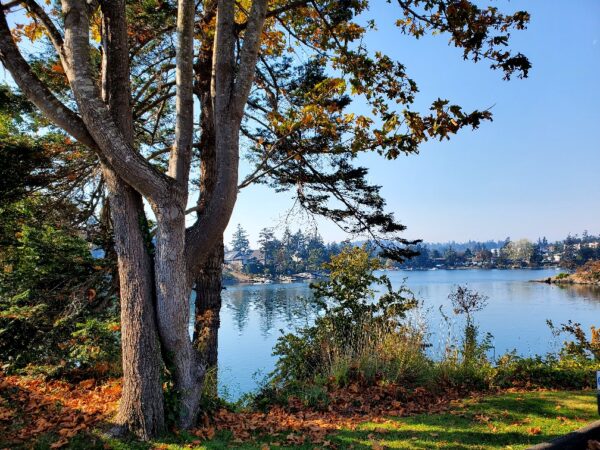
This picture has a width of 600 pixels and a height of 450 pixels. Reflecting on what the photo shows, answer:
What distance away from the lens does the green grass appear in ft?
11.4

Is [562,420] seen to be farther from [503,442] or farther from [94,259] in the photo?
[94,259]

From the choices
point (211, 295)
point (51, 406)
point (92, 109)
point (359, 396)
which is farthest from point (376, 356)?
point (92, 109)

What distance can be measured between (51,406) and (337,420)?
10.8 feet

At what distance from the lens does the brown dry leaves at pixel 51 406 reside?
145 inches

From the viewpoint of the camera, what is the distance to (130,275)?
3852 mm

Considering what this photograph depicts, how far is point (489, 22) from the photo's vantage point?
4164mm

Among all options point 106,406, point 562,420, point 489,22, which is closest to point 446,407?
point 562,420

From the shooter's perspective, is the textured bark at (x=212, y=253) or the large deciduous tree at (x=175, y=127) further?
the textured bark at (x=212, y=253)

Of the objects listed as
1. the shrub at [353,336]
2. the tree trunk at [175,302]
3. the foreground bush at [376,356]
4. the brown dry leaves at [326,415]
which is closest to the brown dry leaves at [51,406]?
the tree trunk at [175,302]

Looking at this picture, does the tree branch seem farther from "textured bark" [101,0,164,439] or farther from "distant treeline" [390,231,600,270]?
"distant treeline" [390,231,600,270]

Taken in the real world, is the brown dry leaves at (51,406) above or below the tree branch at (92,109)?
below

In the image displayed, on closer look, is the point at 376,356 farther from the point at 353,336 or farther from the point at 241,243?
the point at 241,243

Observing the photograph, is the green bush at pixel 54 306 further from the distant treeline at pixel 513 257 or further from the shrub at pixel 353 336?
the distant treeline at pixel 513 257

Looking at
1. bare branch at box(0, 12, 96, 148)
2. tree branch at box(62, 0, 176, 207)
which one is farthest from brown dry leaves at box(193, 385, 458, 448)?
bare branch at box(0, 12, 96, 148)
